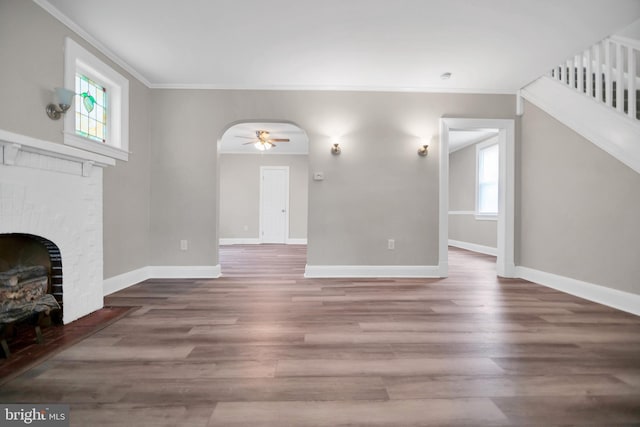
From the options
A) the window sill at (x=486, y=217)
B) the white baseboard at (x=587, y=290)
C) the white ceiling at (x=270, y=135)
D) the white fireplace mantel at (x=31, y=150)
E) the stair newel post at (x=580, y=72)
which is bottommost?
the white baseboard at (x=587, y=290)

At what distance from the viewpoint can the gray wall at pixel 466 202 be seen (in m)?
6.58

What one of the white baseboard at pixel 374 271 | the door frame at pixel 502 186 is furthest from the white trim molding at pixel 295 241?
the door frame at pixel 502 186

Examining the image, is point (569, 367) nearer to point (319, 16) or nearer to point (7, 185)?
point (319, 16)

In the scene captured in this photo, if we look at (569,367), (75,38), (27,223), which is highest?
(75,38)

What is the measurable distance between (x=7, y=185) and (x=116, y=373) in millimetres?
1425

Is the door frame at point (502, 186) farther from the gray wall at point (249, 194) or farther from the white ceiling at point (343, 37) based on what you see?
the gray wall at point (249, 194)

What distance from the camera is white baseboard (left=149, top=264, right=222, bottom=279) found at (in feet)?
12.8

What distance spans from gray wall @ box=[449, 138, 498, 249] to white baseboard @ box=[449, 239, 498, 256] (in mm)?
71

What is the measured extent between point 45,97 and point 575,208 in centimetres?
529

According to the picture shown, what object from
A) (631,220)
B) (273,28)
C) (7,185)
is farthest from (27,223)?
(631,220)

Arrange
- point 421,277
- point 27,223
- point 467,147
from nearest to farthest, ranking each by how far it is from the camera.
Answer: point 27,223 < point 421,277 < point 467,147

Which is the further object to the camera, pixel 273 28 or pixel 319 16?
pixel 273 28

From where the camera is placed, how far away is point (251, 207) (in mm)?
8227

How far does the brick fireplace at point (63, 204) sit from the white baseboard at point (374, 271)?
7.77 feet
